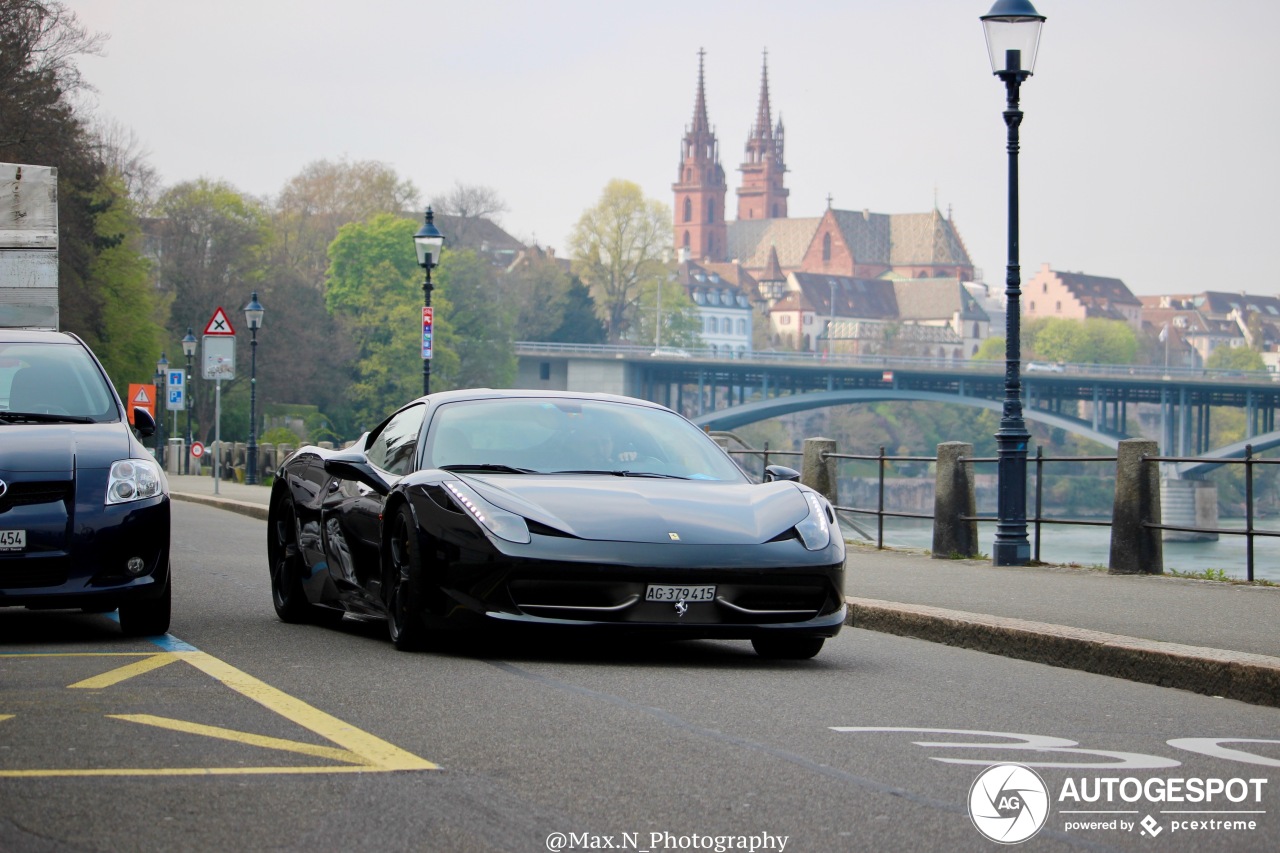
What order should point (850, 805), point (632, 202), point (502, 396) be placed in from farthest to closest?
1. point (632, 202)
2. point (502, 396)
3. point (850, 805)

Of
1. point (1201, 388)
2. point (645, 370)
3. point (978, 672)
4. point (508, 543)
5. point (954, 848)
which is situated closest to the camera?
point (954, 848)

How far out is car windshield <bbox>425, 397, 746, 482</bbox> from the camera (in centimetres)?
885

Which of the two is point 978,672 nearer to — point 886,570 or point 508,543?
point 508,543

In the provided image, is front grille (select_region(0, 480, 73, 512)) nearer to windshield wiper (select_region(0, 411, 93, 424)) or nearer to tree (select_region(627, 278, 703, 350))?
windshield wiper (select_region(0, 411, 93, 424))

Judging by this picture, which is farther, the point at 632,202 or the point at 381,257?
the point at 632,202

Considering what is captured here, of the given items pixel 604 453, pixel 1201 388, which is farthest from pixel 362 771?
pixel 1201 388

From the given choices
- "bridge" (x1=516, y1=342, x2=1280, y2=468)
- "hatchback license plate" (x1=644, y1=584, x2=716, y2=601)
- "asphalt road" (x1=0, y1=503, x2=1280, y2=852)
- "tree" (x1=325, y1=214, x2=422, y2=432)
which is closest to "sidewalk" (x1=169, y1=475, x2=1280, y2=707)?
"asphalt road" (x1=0, y1=503, x2=1280, y2=852)

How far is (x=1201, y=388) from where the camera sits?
89125 millimetres

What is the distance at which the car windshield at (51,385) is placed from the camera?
30.6ft

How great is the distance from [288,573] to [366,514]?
48.9 inches

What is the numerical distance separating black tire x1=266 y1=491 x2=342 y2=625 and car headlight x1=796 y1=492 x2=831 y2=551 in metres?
2.61

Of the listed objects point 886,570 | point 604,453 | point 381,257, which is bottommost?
point 886,570

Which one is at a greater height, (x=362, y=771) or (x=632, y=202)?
(x=632, y=202)

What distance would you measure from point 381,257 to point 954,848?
92.5 metres
